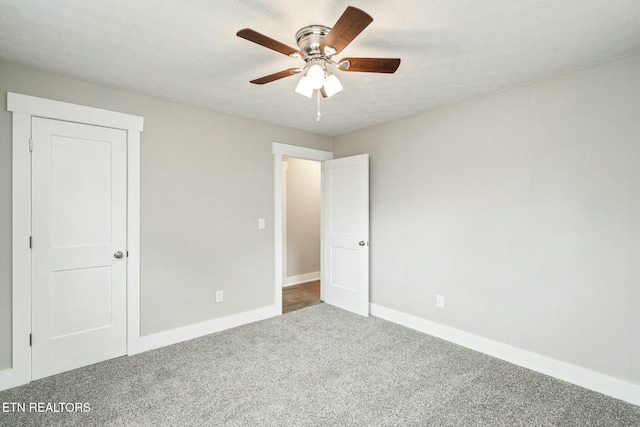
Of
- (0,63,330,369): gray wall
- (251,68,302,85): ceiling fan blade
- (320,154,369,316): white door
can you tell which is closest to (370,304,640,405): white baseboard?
(320,154,369,316): white door

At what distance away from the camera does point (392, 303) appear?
143 inches

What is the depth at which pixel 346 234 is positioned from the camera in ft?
→ 13.1

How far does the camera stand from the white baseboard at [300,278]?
540cm

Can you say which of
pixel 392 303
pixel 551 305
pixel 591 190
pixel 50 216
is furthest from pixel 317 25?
pixel 392 303

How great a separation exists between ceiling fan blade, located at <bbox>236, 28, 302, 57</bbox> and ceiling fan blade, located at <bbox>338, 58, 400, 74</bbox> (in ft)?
0.86

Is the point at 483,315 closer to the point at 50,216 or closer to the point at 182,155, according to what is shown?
the point at 182,155

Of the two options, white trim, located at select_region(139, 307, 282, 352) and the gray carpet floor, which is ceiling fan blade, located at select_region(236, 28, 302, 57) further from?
white trim, located at select_region(139, 307, 282, 352)

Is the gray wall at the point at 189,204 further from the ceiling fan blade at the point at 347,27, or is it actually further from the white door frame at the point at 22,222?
the ceiling fan blade at the point at 347,27

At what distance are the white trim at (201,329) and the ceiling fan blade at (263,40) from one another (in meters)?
2.73

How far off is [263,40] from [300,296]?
12.5ft

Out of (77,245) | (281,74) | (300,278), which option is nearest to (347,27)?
(281,74)

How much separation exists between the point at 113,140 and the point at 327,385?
2.67 meters

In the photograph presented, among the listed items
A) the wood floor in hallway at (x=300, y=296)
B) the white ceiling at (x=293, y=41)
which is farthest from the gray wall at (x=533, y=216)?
the wood floor in hallway at (x=300, y=296)

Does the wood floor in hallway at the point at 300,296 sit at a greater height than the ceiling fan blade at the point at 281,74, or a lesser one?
lesser
